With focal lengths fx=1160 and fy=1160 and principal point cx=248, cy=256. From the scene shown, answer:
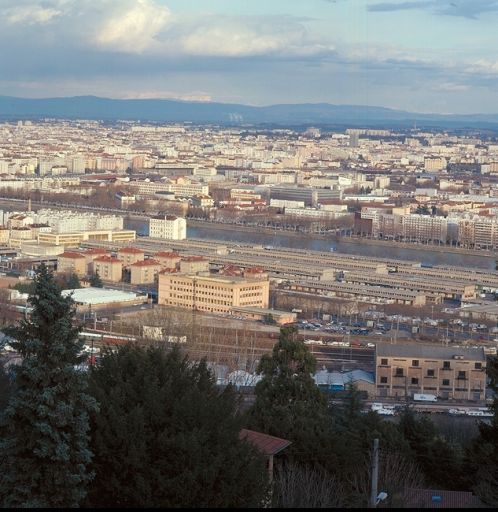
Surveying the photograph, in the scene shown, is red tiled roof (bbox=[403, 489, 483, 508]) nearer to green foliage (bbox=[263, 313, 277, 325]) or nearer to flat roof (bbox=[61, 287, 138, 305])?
green foliage (bbox=[263, 313, 277, 325])

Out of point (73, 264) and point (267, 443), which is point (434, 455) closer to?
point (267, 443)

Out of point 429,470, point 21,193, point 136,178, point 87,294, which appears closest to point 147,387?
point 429,470

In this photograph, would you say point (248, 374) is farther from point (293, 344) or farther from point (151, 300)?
point (151, 300)

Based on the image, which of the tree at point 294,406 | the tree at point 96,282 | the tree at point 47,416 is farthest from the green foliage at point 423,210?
the tree at point 47,416

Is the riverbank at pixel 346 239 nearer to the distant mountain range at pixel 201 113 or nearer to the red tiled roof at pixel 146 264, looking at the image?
the red tiled roof at pixel 146 264

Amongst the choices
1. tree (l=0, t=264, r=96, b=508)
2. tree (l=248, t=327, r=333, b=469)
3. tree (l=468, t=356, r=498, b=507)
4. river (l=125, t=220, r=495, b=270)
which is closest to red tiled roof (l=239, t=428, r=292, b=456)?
tree (l=248, t=327, r=333, b=469)
